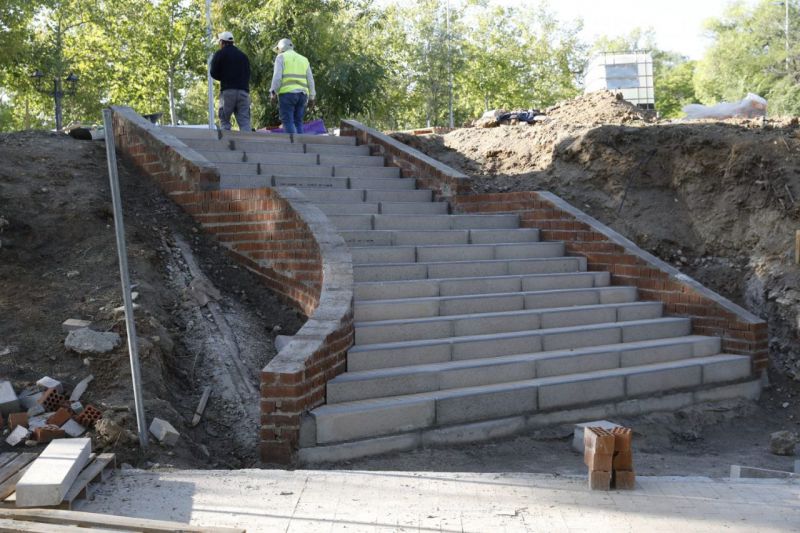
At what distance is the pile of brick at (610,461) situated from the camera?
4520 mm

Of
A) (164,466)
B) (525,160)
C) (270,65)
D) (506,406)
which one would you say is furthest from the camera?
(270,65)

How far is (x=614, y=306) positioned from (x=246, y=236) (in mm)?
4006

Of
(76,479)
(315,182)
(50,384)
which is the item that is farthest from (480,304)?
(76,479)

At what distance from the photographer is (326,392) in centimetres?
580

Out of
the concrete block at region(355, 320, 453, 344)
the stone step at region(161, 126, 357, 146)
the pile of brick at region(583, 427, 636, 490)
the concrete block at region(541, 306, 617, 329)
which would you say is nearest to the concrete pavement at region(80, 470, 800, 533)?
the pile of brick at region(583, 427, 636, 490)

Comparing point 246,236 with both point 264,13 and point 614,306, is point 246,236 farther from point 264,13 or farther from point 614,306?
point 264,13

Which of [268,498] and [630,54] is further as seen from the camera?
[630,54]

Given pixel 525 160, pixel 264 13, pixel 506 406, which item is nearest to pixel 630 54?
pixel 264 13

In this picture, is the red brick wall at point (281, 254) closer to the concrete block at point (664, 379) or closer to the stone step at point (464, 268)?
the stone step at point (464, 268)

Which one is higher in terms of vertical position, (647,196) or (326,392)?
(647,196)

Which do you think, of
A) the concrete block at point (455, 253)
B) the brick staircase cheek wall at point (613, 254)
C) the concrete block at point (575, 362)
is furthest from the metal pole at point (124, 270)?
the brick staircase cheek wall at point (613, 254)

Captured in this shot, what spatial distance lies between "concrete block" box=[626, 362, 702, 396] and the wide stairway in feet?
0.05

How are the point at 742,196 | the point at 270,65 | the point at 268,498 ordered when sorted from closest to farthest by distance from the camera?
1. the point at 268,498
2. the point at 742,196
3. the point at 270,65

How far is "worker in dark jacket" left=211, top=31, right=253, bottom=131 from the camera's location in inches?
457
